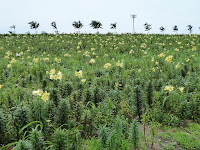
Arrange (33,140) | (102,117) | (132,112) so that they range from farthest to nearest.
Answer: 1. (132,112)
2. (102,117)
3. (33,140)

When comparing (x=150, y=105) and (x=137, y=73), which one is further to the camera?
(x=137, y=73)

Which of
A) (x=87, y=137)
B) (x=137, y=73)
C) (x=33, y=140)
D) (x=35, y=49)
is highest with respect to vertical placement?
(x=35, y=49)

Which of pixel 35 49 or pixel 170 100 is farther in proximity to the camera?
pixel 35 49

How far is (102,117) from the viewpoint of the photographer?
254cm

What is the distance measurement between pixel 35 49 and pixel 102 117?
868 cm

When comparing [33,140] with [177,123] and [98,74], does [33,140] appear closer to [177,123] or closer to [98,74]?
[177,123]

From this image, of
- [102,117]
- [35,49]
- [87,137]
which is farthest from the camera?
[35,49]

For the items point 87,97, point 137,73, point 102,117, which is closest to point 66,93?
point 87,97

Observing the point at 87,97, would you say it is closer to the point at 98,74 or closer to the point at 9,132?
the point at 9,132

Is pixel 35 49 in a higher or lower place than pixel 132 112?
higher

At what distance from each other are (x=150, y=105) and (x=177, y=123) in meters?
0.64

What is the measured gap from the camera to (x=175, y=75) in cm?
489

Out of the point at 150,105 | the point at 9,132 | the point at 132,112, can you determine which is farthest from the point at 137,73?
the point at 9,132

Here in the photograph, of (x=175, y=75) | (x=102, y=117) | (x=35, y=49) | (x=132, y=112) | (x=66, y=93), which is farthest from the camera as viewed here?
(x=35, y=49)
